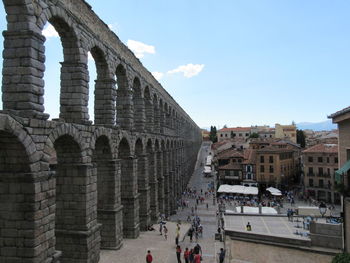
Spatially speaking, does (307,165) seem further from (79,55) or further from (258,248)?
(79,55)

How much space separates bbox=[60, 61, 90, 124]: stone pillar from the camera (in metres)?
14.4

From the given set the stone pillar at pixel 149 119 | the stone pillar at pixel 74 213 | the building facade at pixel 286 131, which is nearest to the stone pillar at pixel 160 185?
the stone pillar at pixel 149 119

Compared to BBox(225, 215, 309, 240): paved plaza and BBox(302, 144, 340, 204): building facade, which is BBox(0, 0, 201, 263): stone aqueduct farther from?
BBox(302, 144, 340, 204): building facade

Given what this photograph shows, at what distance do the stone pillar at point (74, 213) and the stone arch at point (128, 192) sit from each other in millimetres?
7253

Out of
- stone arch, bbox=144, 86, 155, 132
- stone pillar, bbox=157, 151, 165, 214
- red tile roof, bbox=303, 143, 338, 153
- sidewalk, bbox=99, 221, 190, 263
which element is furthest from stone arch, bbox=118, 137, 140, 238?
red tile roof, bbox=303, 143, 338, 153

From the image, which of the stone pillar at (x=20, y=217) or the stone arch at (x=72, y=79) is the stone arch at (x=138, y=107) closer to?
the stone arch at (x=72, y=79)

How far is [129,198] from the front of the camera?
22.2 m

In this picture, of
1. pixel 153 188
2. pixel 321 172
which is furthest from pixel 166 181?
pixel 321 172

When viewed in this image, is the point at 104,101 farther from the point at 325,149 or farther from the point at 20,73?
the point at 325,149

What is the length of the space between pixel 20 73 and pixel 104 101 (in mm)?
7852

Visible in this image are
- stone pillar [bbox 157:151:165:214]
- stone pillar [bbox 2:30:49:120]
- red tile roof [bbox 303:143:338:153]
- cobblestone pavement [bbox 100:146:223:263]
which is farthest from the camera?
red tile roof [bbox 303:143:338:153]

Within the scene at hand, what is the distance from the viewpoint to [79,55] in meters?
14.5

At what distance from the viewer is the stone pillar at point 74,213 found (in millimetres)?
14586

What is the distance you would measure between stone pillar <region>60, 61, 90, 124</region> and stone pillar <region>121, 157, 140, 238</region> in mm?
8322
